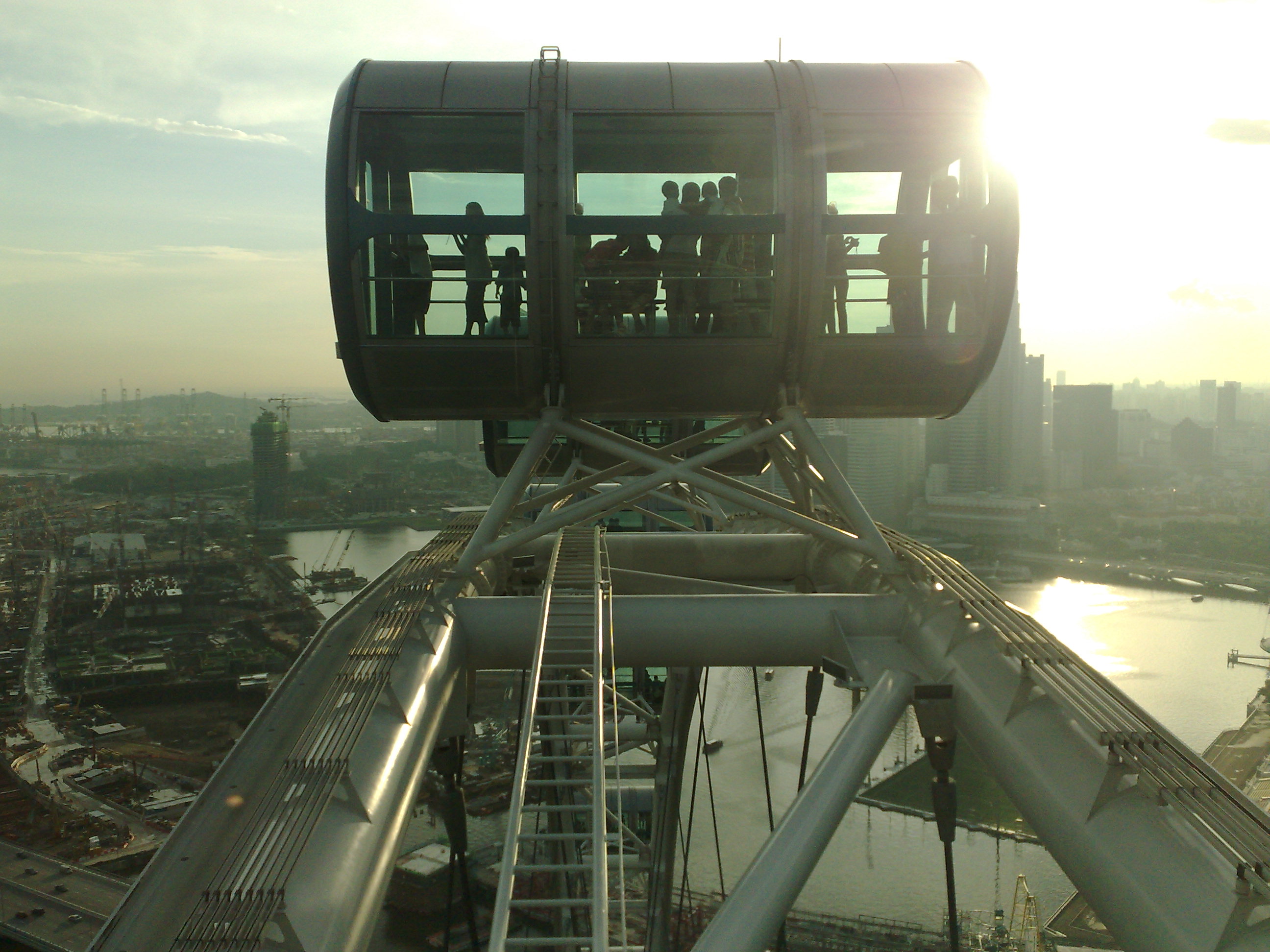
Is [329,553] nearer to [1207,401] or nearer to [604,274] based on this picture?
[604,274]

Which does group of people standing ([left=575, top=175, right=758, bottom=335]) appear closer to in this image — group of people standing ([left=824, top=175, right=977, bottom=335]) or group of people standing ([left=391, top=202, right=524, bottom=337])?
group of people standing ([left=391, top=202, right=524, bottom=337])

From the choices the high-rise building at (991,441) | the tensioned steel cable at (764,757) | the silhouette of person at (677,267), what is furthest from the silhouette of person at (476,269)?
the high-rise building at (991,441)

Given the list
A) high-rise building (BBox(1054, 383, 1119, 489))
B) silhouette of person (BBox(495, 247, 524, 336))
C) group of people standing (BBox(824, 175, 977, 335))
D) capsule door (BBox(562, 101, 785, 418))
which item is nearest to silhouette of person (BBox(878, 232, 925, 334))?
group of people standing (BBox(824, 175, 977, 335))

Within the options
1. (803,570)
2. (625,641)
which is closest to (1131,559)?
(803,570)

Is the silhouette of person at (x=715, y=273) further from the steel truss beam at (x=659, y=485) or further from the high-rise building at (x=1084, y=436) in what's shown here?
the high-rise building at (x=1084, y=436)

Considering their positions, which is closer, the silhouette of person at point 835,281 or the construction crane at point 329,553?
the silhouette of person at point 835,281

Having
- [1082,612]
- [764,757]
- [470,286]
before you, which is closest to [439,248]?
[470,286]
